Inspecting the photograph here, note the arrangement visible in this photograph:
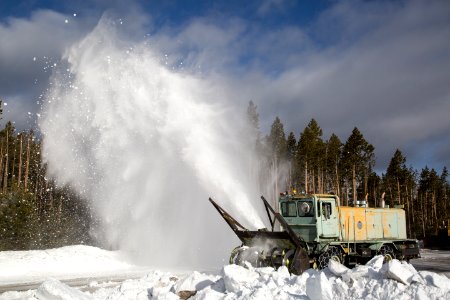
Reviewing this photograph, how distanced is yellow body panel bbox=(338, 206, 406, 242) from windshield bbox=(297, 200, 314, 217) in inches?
48.3

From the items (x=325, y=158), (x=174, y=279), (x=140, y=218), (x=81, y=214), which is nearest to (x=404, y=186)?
(x=325, y=158)

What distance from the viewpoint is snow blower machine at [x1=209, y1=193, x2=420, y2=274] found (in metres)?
13.7

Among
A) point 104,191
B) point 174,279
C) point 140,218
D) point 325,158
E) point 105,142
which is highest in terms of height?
point 325,158

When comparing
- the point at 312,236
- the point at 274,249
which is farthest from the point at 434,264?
the point at 274,249

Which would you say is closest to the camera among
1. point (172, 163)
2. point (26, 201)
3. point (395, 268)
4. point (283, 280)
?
point (395, 268)

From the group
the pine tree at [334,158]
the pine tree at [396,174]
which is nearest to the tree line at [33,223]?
the pine tree at [334,158]

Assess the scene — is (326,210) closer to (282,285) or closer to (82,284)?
(282,285)

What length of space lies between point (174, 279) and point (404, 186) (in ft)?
202

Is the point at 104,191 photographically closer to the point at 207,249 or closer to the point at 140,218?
the point at 140,218

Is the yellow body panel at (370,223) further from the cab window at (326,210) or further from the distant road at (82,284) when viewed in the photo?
the distant road at (82,284)

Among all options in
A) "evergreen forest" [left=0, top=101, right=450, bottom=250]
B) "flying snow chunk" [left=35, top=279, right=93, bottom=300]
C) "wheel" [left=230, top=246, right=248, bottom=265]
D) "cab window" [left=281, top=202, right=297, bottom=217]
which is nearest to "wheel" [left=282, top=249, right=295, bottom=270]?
"wheel" [left=230, top=246, right=248, bottom=265]

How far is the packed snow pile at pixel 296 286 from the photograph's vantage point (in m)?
8.29

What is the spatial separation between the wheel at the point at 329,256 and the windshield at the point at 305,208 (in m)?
1.39

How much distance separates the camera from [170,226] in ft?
74.4
